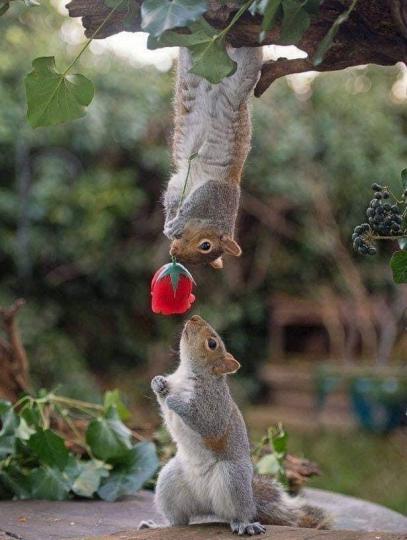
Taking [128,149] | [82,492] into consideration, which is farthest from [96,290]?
[82,492]

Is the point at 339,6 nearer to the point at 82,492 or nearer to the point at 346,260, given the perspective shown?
the point at 82,492

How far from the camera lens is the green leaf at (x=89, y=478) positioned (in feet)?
10.4

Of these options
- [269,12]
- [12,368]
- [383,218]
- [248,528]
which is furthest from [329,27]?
[12,368]

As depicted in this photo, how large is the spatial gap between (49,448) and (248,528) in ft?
3.17

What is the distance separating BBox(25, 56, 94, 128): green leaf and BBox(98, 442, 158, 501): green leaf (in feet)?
5.05

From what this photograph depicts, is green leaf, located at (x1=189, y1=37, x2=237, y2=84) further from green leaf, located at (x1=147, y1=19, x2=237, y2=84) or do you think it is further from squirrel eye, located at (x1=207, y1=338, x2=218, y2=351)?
squirrel eye, located at (x1=207, y1=338, x2=218, y2=351)

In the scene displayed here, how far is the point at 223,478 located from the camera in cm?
240

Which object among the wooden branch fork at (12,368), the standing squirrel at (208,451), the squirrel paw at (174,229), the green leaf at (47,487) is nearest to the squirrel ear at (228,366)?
the standing squirrel at (208,451)

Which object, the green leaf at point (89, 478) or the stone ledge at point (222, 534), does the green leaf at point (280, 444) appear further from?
the stone ledge at point (222, 534)

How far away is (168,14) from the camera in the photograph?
1734mm

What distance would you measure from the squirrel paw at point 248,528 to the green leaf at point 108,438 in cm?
99

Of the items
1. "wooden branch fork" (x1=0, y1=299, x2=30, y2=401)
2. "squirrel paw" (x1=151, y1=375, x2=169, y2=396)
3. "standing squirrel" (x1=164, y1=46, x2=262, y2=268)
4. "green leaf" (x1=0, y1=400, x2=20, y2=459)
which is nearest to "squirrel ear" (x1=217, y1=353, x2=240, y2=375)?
"squirrel paw" (x1=151, y1=375, x2=169, y2=396)

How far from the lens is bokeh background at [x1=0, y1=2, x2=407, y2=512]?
607 cm

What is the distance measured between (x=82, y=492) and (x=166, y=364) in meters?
3.48
